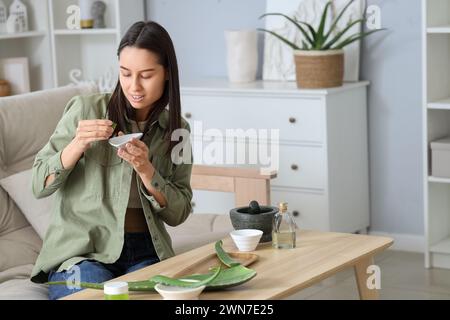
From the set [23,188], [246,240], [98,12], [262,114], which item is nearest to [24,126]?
[23,188]

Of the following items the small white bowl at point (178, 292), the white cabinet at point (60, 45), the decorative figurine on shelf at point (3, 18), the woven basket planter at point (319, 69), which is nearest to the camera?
the small white bowl at point (178, 292)

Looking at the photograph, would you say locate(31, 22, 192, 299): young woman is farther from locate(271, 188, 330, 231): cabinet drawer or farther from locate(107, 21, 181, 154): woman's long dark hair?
locate(271, 188, 330, 231): cabinet drawer

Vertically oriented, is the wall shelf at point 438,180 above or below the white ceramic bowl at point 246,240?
below

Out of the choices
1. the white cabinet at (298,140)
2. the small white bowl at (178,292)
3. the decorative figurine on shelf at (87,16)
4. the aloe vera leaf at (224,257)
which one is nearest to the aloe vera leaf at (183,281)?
the small white bowl at (178,292)

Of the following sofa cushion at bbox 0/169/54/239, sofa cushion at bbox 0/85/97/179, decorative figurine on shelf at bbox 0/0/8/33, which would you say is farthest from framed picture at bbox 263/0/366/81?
sofa cushion at bbox 0/169/54/239

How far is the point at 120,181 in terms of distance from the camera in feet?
7.96

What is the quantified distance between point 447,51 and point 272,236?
1875mm

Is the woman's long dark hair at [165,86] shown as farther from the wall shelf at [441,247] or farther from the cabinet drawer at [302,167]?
the wall shelf at [441,247]

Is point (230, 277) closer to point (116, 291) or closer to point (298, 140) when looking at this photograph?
point (116, 291)

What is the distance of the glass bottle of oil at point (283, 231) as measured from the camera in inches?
92.0

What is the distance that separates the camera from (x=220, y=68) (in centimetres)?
462

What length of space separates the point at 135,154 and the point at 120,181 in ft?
0.67
